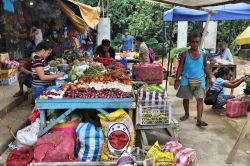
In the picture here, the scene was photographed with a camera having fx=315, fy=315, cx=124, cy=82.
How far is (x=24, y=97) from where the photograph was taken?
23.5 feet

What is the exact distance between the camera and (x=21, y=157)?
4363 mm

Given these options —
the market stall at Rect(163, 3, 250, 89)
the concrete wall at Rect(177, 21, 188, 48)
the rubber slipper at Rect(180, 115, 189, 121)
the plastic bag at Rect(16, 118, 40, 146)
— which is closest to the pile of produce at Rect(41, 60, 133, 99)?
the plastic bag at Rect(16, 118, 40, 146)

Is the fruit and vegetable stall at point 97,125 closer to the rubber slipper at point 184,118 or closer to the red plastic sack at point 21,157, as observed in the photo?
the red plastic sack at point 21,157

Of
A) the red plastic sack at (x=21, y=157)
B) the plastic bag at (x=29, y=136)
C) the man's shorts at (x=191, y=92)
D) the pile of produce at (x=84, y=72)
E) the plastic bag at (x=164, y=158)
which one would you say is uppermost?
the pile of produce at (x=84, y=72)

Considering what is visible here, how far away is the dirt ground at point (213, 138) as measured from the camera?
15.8 ft

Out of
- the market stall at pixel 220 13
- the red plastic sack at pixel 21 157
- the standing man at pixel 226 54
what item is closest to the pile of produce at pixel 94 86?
the red plastic sack at pixel 21 157

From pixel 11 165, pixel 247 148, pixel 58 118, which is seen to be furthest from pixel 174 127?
pixel 11 165

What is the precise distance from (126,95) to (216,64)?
5.79 metres

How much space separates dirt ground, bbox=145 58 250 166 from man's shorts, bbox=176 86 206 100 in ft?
2.05

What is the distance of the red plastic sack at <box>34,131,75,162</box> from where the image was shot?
166 inches

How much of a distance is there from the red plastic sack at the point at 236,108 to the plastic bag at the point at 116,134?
346 centimetres

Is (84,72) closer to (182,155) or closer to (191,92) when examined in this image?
(191,92)

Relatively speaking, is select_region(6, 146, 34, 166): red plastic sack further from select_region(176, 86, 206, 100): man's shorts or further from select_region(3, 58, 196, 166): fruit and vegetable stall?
select_region(176, 86, 206, 100): man's shorts

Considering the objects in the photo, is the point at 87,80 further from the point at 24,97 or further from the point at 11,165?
the point at 24,97
